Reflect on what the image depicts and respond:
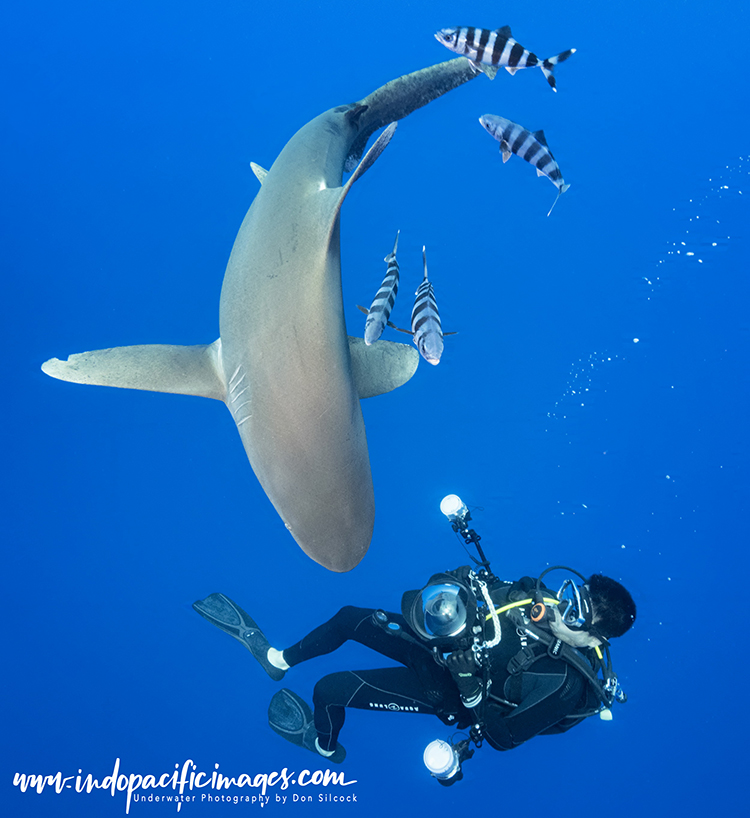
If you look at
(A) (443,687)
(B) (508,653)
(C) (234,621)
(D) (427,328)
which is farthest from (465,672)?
(C) (234,621)

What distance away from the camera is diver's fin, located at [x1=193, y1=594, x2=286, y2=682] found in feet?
15.2

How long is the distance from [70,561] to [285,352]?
13.2ft

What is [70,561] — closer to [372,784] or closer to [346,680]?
[346,680]

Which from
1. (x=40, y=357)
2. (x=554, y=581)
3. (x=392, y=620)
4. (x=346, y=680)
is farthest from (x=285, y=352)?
(x=554, y=581)

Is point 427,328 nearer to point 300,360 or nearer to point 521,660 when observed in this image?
point 300,360

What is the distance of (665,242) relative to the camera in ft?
17.4

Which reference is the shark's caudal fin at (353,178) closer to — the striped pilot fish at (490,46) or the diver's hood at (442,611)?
the striped pilot fish at (490,46)

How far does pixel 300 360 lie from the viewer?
2.57 meters

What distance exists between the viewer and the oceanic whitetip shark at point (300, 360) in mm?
2547

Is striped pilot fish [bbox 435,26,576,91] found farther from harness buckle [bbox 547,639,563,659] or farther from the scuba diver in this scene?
harness buckle [bbox 547,639,563,659]

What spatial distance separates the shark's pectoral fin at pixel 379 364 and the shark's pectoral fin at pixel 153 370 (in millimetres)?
766

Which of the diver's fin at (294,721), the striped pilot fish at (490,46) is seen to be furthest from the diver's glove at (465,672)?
the striped pilot fish at (490,46)

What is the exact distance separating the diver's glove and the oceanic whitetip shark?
0.76 m

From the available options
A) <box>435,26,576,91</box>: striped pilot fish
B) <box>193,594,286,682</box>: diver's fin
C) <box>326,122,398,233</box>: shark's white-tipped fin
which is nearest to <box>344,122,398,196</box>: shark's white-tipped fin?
<box>326,122,398,233</box>: shark's white-tipped fin
